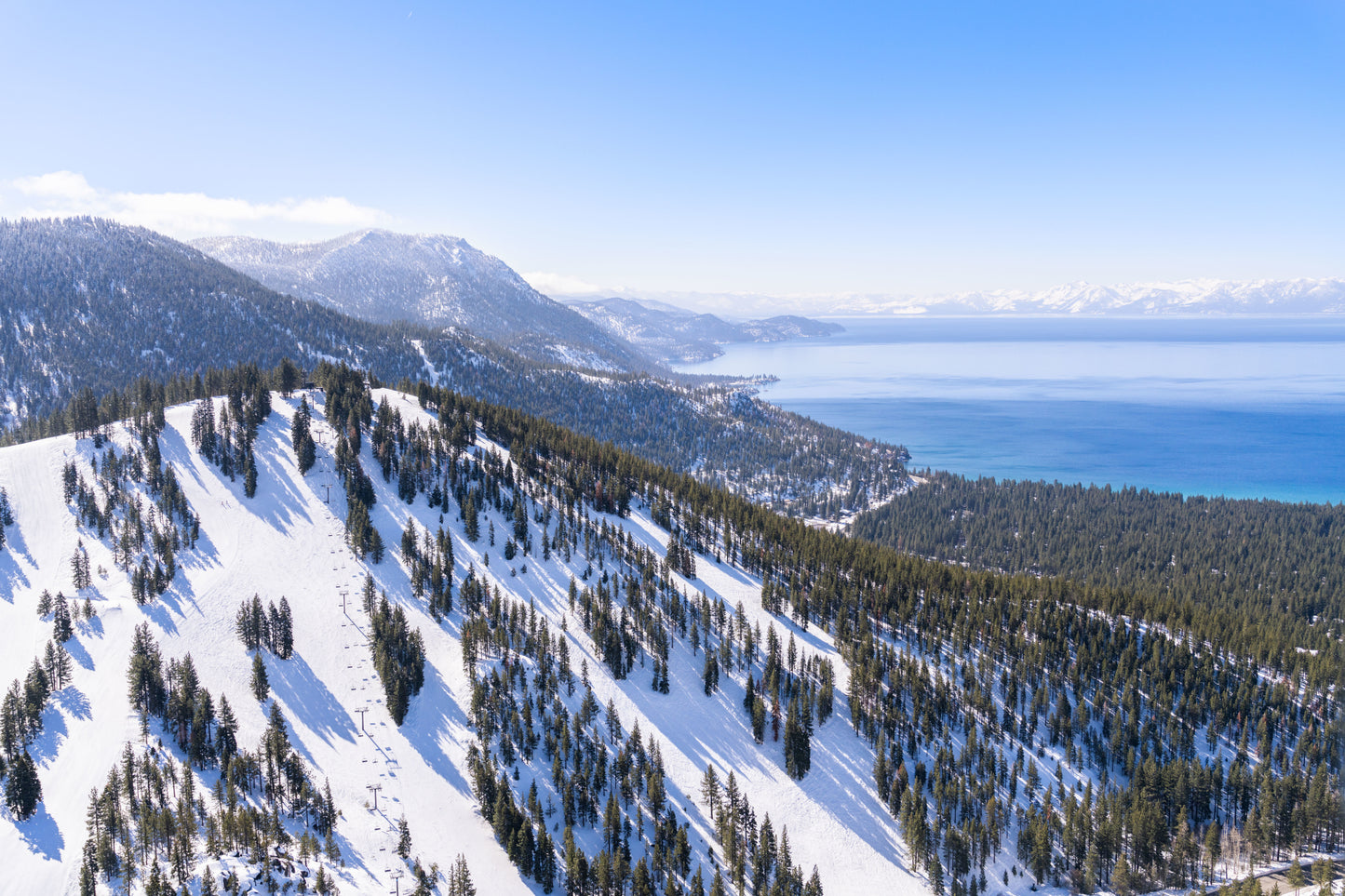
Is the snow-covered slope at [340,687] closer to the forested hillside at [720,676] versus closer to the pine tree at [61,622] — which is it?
the forested hillside at [720,676]

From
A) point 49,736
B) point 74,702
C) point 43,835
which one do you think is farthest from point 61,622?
point 43,835

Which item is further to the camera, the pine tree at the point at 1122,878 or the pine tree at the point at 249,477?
the pine tree at the point at 249,477

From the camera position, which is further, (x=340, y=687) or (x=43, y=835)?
(x=340, y=687)

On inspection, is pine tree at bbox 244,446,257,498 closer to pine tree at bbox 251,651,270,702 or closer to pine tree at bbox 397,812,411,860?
pine tree at bbox 251,651,270,702

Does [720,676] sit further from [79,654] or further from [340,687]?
[79,654]

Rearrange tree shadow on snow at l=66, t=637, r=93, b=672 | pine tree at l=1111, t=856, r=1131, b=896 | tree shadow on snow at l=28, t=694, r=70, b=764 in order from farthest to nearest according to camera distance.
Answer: tree shadow on snow at l=66, t=637, r=93, b=672 < pine tree at l=1111, t=856, r=1131, b=896 < tree shadow on snow at l=28, t=694, r=70, b=764

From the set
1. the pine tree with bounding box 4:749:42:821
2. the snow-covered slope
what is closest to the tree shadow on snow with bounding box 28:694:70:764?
the snow-covered slope

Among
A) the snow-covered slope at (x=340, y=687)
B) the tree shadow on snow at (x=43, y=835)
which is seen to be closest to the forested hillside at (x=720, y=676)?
the snow-covered slope at (x=340, y=687)

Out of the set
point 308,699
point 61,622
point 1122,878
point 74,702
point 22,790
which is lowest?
point 1122,878

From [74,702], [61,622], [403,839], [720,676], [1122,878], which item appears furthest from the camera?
[720,676]
